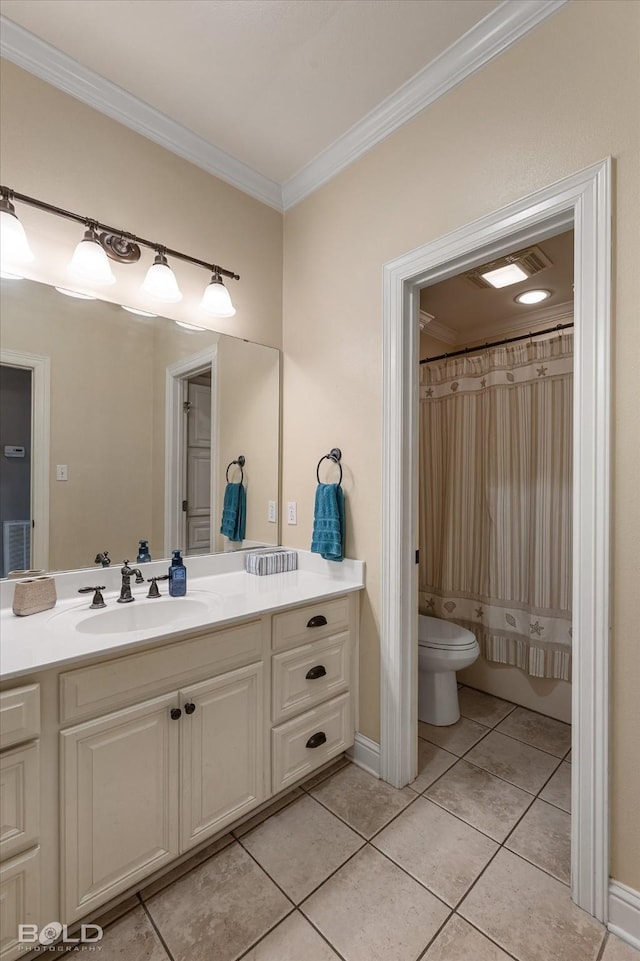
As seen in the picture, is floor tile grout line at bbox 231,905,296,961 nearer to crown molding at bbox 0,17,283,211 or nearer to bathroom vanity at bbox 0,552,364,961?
bathroom vanity at bbox 0,552,364,961

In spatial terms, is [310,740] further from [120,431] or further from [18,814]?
[120,431]

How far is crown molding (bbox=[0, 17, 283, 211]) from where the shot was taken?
1.51m

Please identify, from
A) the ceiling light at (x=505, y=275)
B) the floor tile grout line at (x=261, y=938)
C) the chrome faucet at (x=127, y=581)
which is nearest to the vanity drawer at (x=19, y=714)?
the chrome faucet at (x=127, y=581)

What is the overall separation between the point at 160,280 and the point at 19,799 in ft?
5.71

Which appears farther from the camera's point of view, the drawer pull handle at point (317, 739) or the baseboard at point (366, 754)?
the baseboard at point (366, 754)

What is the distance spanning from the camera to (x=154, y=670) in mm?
1289

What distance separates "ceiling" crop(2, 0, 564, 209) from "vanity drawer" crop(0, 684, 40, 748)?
2.03 metres

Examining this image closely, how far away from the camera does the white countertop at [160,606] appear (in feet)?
3.81

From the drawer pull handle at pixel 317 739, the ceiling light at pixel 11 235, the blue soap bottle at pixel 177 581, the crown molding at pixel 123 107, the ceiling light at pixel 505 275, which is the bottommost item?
the drawer pull handle at pixel 317 739

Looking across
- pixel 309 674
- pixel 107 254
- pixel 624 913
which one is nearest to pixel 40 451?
pixel 107 254

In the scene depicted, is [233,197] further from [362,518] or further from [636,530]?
[636,530]

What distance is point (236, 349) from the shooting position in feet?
7.09

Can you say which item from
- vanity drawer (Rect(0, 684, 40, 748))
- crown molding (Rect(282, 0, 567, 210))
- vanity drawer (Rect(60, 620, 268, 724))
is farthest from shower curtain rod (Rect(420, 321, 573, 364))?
vanity drawer (Rect(0, 684, 40, 748))

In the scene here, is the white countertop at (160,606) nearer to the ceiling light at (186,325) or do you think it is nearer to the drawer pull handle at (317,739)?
the drawer pull handle at (317,739)
